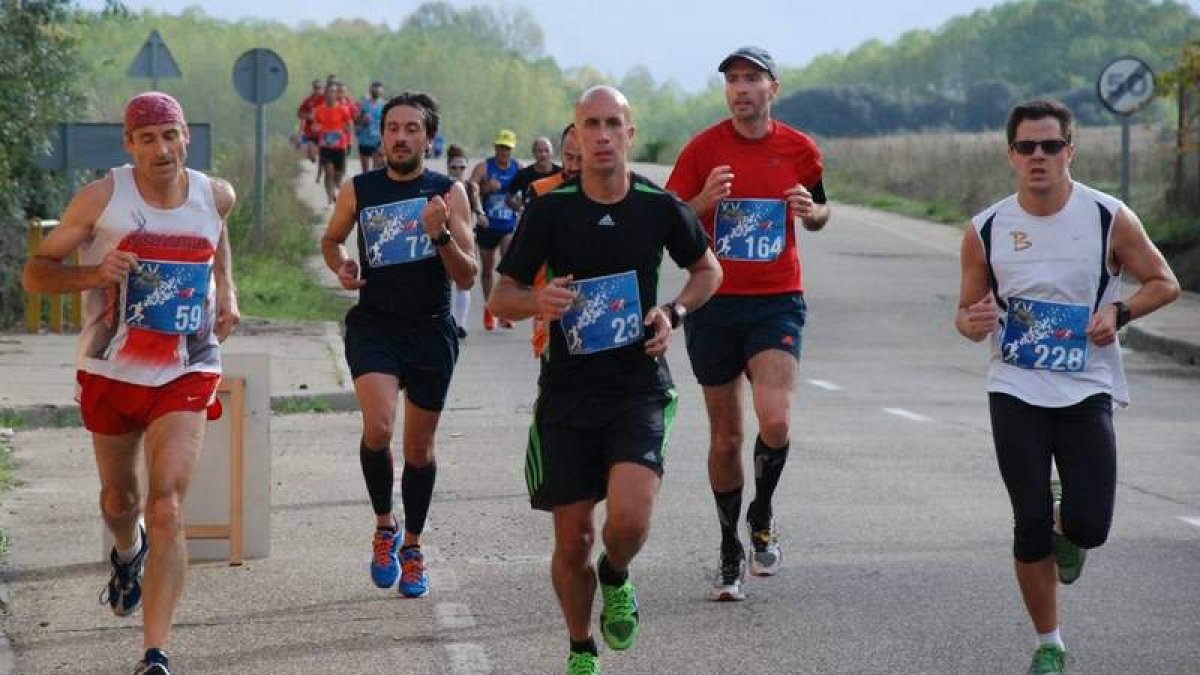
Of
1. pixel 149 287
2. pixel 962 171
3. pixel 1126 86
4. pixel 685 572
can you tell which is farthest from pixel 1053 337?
pixel 962 171

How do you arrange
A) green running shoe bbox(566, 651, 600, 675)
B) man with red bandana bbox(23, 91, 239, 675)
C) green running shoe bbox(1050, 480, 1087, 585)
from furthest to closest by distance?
man with red bandana bbox(23, 91, 239, 675) → green running shoe bbox(1050, 480, 1087, 585) → green running shoe bbox(566, 651, 600, 675)

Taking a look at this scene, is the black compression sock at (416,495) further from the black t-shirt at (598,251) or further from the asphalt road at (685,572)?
the black t-shirt at (598,251)

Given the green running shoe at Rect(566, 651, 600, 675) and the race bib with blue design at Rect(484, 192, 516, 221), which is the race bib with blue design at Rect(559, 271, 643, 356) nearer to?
the green running shoe at Rect(566, 651, 600, 675)

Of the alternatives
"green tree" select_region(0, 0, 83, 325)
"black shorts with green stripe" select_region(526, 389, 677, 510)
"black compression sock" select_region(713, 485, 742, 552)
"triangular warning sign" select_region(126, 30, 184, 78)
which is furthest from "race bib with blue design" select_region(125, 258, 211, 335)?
Answer: "triangular warning sign" select_region(126, 30, 184, 78)

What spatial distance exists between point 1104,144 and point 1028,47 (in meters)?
117

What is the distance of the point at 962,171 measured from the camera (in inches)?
2083

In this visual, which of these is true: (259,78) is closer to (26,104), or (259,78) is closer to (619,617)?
(26,104)

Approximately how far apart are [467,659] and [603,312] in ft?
4.53

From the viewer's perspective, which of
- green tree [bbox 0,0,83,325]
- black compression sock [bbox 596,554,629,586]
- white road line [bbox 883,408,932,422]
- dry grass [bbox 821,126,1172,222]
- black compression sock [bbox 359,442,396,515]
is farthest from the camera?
dry grass [bbox 821,126,1172,222]

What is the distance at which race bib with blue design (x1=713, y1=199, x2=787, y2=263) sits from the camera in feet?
31.1

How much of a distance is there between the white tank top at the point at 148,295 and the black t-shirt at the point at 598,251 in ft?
3.72

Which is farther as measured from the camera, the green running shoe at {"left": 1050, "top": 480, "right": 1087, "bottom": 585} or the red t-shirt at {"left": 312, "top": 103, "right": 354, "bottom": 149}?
the red t-shirt at {"left": 312, "top": 103, "right": 354, "bottom": 149}

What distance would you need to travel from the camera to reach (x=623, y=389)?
764 centimetres

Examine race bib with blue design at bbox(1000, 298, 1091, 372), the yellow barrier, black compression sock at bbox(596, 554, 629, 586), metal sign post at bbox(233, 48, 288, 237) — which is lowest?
the yellow barrier
